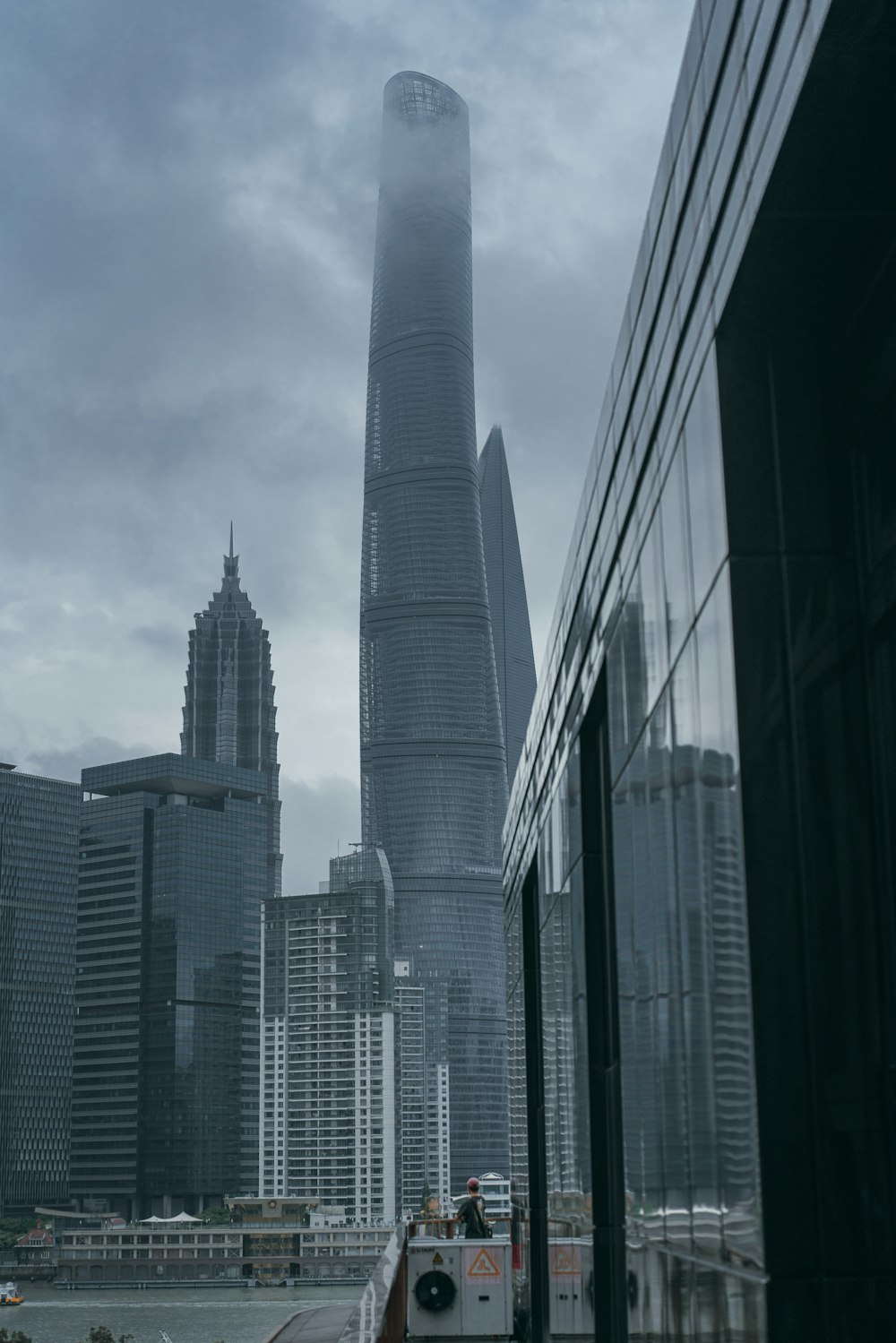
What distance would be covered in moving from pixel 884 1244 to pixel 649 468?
5348 mm

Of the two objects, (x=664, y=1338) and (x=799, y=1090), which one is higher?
(x=799, y=1090)

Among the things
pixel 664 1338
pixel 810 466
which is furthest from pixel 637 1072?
pixel 810 466

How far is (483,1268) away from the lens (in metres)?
24.2

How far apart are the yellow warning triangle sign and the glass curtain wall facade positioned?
14.4 m

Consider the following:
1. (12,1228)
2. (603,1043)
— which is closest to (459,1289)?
(603,1043)

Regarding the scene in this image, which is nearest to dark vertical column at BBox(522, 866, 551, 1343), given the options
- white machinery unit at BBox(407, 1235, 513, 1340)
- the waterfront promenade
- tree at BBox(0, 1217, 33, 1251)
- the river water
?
white machinery unit at BBox(407, 1235, 513, 1340)

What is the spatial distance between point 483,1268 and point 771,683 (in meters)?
19.0

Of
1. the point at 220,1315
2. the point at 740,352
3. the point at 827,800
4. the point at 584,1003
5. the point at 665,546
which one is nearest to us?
the point at 827,800

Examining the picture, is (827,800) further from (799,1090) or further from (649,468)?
(649,468)

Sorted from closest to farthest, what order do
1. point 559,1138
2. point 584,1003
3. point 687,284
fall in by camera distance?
1. point 687,284
2. point 584,1003
3. point 559,1138

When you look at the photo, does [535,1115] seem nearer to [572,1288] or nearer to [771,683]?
[572,1288]

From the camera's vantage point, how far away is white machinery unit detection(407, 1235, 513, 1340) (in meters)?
23.0

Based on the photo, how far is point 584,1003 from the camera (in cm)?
1502

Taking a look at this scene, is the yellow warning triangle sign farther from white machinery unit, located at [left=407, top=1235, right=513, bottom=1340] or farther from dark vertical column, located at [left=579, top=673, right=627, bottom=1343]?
dark vertical column, located at [left=579, top=673, right=627, bottom=1343]
